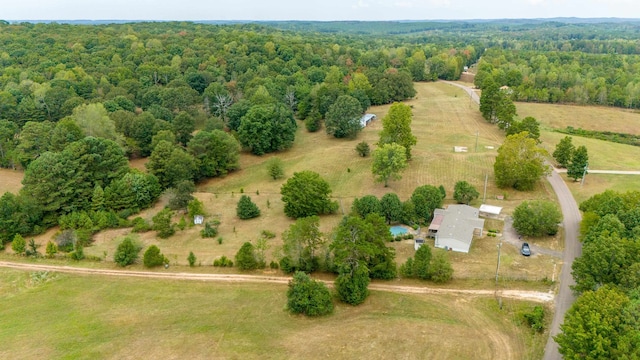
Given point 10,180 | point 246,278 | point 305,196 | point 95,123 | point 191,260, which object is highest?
point 95,123

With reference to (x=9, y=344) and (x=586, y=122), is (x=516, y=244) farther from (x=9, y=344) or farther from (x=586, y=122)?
(x=586, y=122)

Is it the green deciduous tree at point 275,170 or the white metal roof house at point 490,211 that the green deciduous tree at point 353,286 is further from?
the green deciduous tree at point 275,170

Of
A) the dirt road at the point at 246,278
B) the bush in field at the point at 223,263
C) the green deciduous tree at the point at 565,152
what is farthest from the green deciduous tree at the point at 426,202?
the green deciduous tree at the point at 565,152

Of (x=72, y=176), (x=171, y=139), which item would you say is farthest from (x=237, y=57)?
(x=72, y=176)

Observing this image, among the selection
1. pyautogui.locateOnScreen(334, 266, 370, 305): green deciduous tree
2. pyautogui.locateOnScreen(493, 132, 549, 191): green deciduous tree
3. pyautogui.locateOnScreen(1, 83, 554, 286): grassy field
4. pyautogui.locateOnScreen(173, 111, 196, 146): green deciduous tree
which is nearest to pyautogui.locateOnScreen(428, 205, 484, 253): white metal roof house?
pyautogui.locateOnScreen(1, 83, 554, 286): grassy field

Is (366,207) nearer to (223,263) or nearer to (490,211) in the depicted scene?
(490,211)

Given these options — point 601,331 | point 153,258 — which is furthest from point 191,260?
point 601,331
